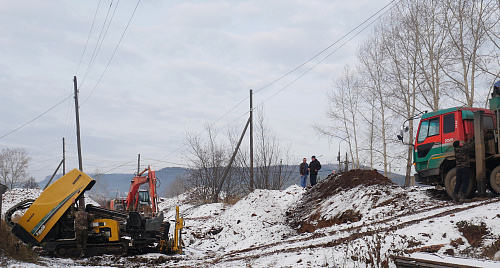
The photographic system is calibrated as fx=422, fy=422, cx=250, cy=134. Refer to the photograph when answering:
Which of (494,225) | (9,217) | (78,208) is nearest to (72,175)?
(78,208)

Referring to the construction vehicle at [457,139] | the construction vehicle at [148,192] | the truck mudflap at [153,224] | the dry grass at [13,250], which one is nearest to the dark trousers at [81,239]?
the truck mudflap at [153,224]

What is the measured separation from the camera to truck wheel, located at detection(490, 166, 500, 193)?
12484mm

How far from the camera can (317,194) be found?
62.6 feet

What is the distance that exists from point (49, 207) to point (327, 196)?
426 inches

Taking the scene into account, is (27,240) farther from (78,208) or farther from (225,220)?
(225,220)

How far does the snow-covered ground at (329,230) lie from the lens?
322 inches

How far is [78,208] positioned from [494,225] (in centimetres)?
1183

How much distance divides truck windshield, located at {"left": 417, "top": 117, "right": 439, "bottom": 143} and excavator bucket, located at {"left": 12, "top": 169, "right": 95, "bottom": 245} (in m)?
11.3

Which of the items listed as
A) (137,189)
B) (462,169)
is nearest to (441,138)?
(462,169)

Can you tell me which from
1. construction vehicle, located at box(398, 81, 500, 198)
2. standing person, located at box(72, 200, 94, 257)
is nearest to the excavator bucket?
standing person, located at box(72, 200, 94, 257)

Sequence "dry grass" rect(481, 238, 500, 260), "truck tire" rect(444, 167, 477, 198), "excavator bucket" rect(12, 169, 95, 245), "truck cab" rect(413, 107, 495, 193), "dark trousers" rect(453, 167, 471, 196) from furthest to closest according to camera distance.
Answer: "truck cab" rect(413, 107, 495, 193) < "truck tire" rect(444, 167, 477, 198) < "dark trousers" rect(453, 167, 471, 196) < "excavator bucket" rect(12, 169, 95, 245) < "dry grass" rect(481, 238, 500, 260)

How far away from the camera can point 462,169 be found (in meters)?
12.6

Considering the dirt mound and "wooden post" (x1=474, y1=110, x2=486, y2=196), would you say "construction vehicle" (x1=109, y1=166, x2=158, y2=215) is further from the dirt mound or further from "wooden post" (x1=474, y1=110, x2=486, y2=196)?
"wooden post" (x1=474, y1=110, x2=486, y2=196)

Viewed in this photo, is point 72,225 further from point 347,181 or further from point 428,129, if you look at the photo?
point 428,129
